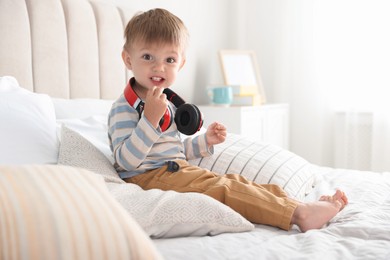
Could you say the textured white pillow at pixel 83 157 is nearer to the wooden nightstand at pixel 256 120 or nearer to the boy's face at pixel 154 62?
the boy's face at pixel 154 62

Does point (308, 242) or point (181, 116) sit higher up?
point (181, 116)

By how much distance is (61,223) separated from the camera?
65cm

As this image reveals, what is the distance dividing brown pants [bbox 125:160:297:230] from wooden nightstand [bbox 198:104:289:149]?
1.47 m

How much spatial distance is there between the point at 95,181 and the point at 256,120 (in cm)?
239

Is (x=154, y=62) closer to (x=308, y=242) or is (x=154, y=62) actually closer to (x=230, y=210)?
(x=230, y=210)

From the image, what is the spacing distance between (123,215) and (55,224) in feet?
0.32

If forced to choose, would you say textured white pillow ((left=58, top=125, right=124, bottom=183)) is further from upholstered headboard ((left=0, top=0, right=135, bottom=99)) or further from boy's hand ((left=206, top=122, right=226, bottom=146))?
upholstered headboard ((left=0, top=0, right=135, bottom=99))

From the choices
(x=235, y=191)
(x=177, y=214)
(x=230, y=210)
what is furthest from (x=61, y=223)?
(x=235, y=191)

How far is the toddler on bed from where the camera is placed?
1.25 metres

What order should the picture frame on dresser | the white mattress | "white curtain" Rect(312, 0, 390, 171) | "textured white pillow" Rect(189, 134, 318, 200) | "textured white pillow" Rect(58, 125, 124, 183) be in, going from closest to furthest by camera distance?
the white mattress
"textured white pillow" Rect(58, 125, 124, 183)
"textured white pillow" Rect(189, 134, 318, 200)
"white curtain" Rect(312, 0, 390, 171)
the picture frame on dresser

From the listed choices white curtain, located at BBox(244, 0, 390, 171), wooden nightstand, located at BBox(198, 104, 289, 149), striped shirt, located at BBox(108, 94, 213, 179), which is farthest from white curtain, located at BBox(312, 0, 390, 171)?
striped shirt, located at BBox(108, 94, 213, 179)

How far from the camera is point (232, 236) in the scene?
108cm

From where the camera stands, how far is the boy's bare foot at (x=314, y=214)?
4.02 feet

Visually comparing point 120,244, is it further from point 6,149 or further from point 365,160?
point 365,160
